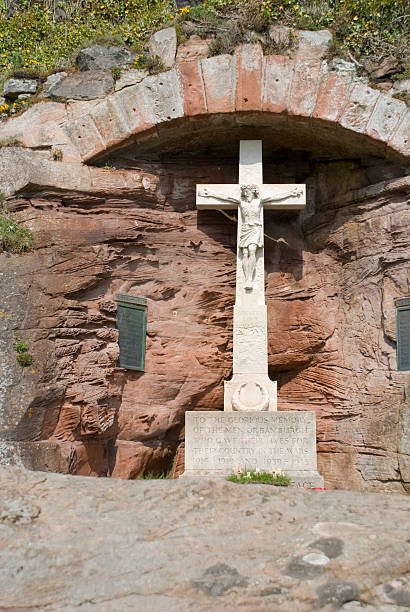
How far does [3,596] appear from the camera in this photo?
4.01 metres

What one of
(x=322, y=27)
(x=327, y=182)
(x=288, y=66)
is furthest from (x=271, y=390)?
(x=322, y=27)

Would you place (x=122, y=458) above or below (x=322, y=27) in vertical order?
below

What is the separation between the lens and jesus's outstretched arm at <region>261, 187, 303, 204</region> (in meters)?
10.1

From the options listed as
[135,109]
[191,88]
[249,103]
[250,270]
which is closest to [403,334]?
[250,270]

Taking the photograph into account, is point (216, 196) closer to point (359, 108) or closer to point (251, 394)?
point (359, 108)

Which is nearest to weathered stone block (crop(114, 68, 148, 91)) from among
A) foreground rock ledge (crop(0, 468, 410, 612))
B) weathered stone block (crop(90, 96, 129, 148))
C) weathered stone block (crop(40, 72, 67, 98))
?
weathered stone block (crop(90, 96, 129, 148))

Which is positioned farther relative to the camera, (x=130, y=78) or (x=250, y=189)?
(x=130, y=78)

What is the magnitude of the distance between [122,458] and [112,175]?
13.4 ft

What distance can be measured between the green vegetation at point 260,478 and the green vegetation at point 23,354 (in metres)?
2.96

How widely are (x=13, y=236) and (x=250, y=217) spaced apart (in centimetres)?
326

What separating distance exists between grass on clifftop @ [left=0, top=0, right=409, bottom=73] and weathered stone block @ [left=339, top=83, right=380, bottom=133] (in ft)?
2.51

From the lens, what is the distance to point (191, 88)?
10.3 metres

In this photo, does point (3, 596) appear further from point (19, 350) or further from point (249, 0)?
point (249, 0)

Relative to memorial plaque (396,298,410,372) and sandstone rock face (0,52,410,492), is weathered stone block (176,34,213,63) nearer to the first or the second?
sandstone rock face (0,52,410,492)
